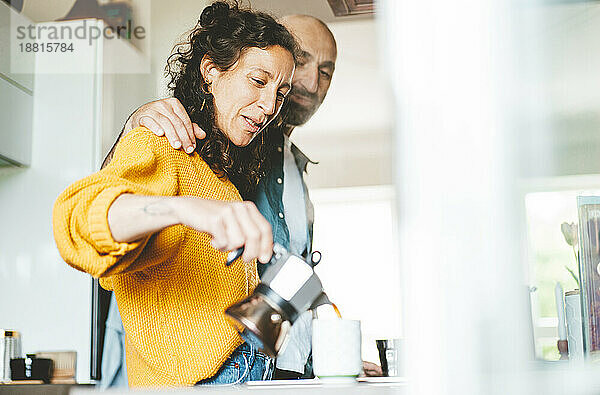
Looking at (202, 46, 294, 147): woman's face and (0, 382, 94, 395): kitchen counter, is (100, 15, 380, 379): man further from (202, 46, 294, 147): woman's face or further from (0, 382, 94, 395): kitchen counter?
(0, 382, 94, 395): kitchen counter

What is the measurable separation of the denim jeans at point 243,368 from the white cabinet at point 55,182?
594 millimetres

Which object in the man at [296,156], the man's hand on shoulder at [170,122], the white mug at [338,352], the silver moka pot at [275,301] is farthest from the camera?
the man at [296,156]

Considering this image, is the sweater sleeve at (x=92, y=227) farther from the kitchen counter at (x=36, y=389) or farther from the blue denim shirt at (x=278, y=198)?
the kitchen counter at (x=36, y=389)

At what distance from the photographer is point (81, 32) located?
7.24 feet

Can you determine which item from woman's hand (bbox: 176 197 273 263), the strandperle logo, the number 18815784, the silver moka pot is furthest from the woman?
the number 18815784

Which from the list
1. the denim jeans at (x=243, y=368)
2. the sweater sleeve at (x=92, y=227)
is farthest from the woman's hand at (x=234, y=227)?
the denim jeans at (x=243, y=368)

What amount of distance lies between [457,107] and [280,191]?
65.6 inches

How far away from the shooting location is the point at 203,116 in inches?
71.9

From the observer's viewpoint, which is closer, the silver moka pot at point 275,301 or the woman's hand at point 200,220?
the woman's hand at point 200,220

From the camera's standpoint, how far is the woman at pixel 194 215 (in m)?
0.95

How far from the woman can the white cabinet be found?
27 centimetres

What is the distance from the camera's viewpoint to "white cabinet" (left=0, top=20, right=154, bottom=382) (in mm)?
2049

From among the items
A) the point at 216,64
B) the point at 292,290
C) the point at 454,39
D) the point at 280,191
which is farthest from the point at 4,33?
the point at 454,39

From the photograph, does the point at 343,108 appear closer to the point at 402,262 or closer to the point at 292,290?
the point at 292,290
